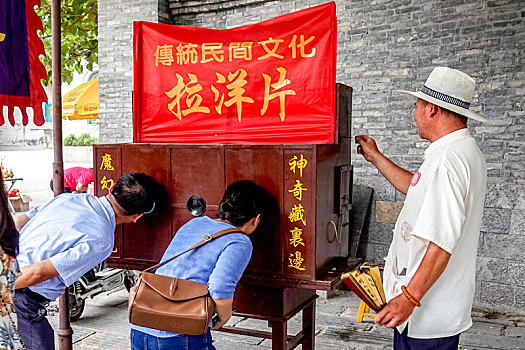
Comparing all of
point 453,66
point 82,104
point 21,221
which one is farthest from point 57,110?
point 82,104

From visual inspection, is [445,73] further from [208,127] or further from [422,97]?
[208,127]

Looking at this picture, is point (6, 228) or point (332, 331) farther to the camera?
point (332, 331)

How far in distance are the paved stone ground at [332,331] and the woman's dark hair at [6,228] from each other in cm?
329

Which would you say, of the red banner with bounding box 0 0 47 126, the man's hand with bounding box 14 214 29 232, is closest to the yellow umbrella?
the red banner with bounding box 0 0 47 126

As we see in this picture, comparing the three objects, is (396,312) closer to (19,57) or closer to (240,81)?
(240,81)

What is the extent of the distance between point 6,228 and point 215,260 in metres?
1.15

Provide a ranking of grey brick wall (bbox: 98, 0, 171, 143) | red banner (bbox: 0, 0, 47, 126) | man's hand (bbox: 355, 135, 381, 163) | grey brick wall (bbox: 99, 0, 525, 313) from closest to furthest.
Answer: red banner (bbox: 0, 0, 47, 126), man's hand (bbox: 355, 135, 381, 163), grey brick wall (bbox: 99, 0, 525, 313), grey brick wall (bbox: 98, 0, 171, 143)

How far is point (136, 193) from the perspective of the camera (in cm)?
255

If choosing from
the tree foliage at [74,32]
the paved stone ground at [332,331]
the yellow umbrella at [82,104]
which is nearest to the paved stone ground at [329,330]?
the paved stone ground at [332,331]

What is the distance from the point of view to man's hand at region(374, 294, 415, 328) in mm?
2127

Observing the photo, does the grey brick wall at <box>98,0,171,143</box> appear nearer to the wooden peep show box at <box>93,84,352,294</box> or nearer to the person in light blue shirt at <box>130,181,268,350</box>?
the wooden peep show box at <box>93,84,352,294</box>

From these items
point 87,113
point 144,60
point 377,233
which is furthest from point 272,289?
point 87,113

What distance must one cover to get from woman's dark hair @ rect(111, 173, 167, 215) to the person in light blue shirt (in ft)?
1.09

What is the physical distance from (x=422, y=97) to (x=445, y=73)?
152mm
